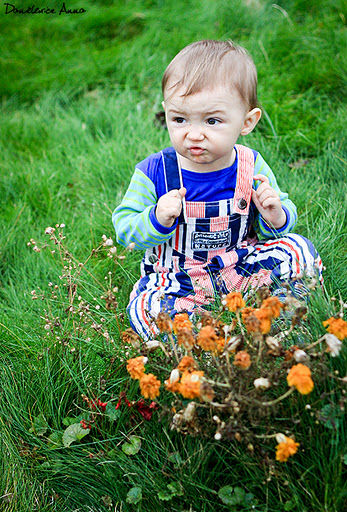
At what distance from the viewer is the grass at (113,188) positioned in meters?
1.89

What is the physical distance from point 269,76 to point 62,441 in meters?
3.18

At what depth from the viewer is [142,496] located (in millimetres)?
1898

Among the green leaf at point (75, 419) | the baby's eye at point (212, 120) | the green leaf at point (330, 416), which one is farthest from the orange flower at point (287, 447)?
the baby's eye at point (212, 120)

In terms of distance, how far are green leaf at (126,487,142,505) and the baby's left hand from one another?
1280mm

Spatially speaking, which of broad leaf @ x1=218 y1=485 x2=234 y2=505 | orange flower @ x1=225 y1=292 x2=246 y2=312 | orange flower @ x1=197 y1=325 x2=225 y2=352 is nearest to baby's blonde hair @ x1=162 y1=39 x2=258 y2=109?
orange flower @ x1=225 y1=292 x2=246 y2=312

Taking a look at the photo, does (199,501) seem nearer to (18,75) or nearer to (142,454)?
(142,454)

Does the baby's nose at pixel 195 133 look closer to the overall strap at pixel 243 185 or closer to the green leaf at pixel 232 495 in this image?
the overall strap at pixel 243 185

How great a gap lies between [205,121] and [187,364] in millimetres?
1058

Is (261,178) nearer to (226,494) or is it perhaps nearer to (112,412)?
(112,412)

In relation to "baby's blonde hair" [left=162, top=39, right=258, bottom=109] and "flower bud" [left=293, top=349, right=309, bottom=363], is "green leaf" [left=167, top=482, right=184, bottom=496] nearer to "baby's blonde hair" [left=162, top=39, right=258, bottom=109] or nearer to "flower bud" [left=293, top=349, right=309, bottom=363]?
"flower bud" [left=293, top=349, right=309, bottom=363]

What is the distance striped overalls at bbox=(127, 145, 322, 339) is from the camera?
254cm

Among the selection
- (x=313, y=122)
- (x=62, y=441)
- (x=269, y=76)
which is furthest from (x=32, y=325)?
(x=269, y=76)

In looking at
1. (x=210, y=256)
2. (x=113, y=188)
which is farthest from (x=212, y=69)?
(x=113, y=188)

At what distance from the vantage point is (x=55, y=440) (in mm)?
2096
